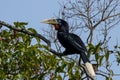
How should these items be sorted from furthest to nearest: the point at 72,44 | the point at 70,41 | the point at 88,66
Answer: the point at 70,41 < the point at 72,44 < the point at 88,66

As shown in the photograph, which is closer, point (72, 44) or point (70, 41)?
point (72, 44)

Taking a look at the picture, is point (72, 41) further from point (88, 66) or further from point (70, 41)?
point (88, 66)

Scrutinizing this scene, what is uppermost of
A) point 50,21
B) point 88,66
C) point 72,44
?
point 50,21

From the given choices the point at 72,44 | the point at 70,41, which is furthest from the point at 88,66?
the point at 70,41

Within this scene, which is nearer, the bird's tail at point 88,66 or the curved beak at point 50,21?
the bird's tail at point 88,66

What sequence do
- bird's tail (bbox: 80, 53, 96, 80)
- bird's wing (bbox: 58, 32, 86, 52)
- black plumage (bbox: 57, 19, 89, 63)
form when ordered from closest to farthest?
1. bird's tail (bbox: 80, 53, 96, 80)
2. black plumage (bbox: 57, 19, 89, 63)
3. bird's wing (bbox: 58, 32, 86, 52)

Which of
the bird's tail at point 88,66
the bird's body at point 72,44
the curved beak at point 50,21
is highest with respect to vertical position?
the curved beak at point 50,21

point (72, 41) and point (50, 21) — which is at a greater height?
point (50, 21)

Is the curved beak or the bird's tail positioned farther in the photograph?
the curved beak

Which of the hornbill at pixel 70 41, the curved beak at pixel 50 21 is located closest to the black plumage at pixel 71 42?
the hornbill at pixel 70 41

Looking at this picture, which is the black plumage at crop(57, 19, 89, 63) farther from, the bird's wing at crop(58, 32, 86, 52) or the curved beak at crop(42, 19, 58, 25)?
the curved beak at crop(42, 19, 58, 25)

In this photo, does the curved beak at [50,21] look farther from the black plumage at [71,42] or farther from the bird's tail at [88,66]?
the bird's tail at [88,66]

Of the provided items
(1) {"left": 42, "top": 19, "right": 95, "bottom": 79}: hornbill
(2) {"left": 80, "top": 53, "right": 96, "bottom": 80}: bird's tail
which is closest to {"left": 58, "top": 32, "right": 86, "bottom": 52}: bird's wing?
(1) {"left": 42, "top": 19, "right": 95, "bottom": 79}: hornbill

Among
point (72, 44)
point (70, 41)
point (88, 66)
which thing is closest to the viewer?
point (88, 66)
